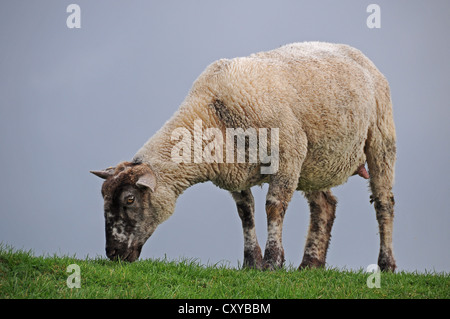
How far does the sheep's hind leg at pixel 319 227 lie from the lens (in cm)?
1148

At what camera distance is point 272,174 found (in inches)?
371

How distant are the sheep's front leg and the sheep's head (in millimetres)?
2066

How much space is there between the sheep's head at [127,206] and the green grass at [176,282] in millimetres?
307

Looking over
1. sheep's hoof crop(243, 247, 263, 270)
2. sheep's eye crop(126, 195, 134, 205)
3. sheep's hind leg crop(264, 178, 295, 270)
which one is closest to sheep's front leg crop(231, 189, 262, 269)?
sheep's hoof crop(243, 247, 263, 270)

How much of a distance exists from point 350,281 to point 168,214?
119 inches

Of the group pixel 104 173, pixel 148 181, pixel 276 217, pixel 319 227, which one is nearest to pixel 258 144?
pixel 276 217

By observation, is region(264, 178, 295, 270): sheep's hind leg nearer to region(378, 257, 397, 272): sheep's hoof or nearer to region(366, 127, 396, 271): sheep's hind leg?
region(378, 257, 397, 272): sheep's hoof

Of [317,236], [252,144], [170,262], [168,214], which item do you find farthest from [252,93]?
[317,236]

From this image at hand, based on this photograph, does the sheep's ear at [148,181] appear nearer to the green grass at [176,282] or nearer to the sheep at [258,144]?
the sheep at [258,144]

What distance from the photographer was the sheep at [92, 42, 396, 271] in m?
9.02

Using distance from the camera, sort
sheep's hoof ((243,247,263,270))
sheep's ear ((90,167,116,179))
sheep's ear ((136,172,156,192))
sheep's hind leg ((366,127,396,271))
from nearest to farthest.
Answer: sheep's ear ((136,172,156,192)), sheep's ear ((90,167,116,179)), sheep's hoof ((243,247,263,270)), sheep's hind leg ((366,127,396,271))

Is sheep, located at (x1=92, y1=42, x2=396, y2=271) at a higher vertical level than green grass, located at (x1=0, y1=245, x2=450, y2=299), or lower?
higher

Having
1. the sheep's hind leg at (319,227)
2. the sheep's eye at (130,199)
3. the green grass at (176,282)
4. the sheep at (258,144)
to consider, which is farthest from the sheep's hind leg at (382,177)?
the sheep's eye at (130,199)

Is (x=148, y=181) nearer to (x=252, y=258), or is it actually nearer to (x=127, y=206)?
(x=127, y=206)
